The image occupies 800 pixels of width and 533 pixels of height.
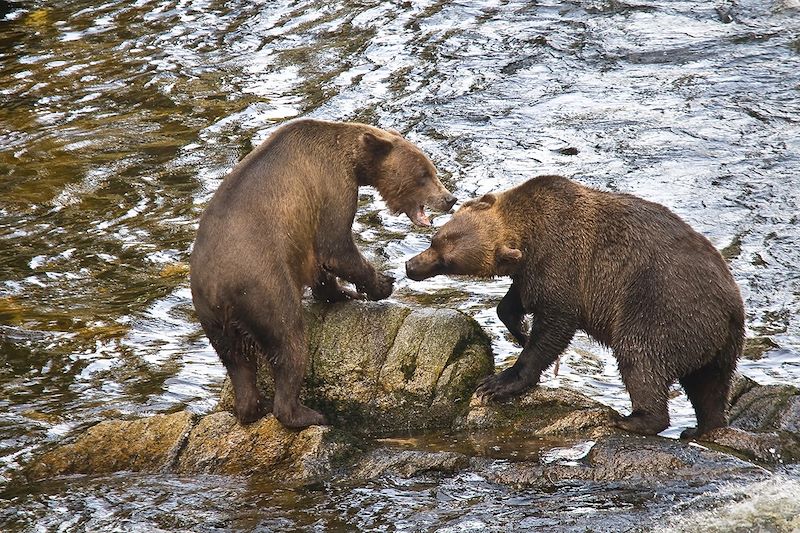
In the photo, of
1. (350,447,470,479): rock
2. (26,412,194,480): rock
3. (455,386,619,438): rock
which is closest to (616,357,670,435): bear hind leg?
(455,386,619,438): rock

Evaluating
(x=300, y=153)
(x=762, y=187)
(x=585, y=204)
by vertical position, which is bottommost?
(x=762, y=187)

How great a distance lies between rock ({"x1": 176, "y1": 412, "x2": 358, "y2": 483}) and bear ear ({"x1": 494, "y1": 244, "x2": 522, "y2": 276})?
1.83 meters

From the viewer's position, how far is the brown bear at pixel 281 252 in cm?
888

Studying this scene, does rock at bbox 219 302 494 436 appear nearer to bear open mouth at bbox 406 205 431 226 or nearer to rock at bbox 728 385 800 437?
bear open mouth at bbox 406 205 431 226

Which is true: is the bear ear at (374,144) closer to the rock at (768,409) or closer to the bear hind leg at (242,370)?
the bear hind leg at (242,370)

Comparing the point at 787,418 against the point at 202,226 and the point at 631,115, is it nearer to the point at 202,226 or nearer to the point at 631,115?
the point at 202,226

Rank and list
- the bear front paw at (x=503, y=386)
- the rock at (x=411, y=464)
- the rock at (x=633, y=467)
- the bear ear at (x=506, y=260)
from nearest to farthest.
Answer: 1. the rock at (x=633, y=467)
2. the rock at (x=411, y=464)
3. the bear front paw at (x=503, y=386)
4. the bear ear at (x=506, y=260)

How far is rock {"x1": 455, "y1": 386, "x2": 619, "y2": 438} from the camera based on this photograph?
29.8 ft

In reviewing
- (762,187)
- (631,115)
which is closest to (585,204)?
(762,187)

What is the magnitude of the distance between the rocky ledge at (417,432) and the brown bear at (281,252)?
294 millimetres

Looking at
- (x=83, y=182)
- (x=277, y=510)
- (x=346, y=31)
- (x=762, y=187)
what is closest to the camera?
(x=277, y=510)

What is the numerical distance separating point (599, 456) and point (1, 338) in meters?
6.61

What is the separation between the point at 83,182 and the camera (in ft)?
55.3

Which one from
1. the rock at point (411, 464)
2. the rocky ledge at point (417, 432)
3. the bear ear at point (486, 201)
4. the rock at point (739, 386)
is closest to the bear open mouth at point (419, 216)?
the bear ear at point (486, 201)
